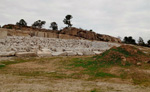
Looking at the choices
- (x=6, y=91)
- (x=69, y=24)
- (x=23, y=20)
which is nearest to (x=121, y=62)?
(x=6, y=91)

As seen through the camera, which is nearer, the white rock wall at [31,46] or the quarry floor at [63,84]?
the quarry floor at [63,84]

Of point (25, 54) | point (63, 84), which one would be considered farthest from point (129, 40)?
point (63, 84)

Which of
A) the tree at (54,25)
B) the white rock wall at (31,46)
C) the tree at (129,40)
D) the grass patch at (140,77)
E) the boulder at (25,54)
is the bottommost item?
the grass patch at (140,77)

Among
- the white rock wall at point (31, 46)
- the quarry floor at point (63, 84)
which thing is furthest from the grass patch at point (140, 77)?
the white rock wall at point (31, 46)

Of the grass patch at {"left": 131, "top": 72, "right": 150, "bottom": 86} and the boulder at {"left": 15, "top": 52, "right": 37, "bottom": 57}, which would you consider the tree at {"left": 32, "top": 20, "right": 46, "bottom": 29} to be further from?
the grass patch at {"left": 131, "top": 72, "right": 150, "bottom": 86}

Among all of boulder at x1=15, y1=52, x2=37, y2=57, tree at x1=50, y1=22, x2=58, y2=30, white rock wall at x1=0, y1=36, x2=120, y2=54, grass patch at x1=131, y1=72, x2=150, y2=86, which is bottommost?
grass patch at x1=131, y1=72, x2=150, y2=86

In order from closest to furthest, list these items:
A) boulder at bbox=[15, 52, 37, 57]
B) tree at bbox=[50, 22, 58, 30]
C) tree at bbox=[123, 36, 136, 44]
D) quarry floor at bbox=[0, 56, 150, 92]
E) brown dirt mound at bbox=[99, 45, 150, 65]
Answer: quarry floor at bbox=[0, 56, 150, 92]
brown dirt mound at bbox=[99, 45, 150, 65]
boulder at bbox=[15, 52, 37, 57]
tree at bbox=[50, 22, 58, 30]
tree at bbox=[123, 36, 136, 44]

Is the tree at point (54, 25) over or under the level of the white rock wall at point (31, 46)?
over

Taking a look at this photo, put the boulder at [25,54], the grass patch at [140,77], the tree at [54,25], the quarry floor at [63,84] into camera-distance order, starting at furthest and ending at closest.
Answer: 1. the tree at [54,25]
2. the boulder at [25,54]
3. the grass patch at [140,77]
4. the quarry floor at [63,84]

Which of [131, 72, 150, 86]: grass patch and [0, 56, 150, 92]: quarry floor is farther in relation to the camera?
[131, 72, 150, 86]: grass patch

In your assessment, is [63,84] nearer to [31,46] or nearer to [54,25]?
[31,46]

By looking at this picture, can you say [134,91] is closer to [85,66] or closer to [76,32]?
[85,66]

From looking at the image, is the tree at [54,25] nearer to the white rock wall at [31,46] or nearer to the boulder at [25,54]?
the white rock wall at [31,46]

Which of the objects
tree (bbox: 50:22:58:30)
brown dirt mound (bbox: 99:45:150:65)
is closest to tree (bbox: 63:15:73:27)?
tree (bbox: 50:22:58:30)
